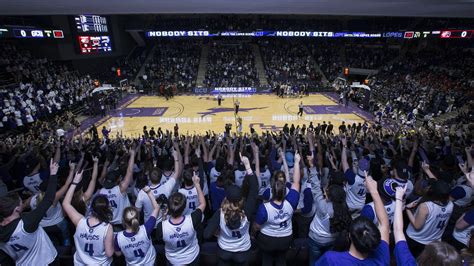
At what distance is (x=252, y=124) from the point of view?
838 inches

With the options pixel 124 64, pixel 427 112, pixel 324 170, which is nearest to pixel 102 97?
pixel 124 64

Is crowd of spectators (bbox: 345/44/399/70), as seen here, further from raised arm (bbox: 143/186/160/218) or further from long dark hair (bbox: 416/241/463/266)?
long dark hair (bbox: 416/241/463/266)

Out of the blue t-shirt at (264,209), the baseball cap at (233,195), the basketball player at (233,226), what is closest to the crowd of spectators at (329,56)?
the blue t-shirt at (264,209)

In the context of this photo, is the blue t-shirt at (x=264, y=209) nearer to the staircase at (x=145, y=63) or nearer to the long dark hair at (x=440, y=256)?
the long dark hair at (x=440, y=256)

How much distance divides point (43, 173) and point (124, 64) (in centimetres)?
3383

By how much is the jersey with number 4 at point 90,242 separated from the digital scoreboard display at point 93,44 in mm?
28319

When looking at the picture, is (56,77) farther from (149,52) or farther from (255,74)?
(255,74)

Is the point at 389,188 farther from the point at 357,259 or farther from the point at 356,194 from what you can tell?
the point at 357,259

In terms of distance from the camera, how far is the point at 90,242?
345 cm

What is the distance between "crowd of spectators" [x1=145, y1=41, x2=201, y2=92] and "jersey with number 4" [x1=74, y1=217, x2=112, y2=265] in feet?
95.9

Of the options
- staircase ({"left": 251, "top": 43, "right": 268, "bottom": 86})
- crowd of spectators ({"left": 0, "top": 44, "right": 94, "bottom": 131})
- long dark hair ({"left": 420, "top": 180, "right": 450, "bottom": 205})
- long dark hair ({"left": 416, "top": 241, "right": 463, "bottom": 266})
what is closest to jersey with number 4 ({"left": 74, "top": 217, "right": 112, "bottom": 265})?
long dark hair ({"left": 416, "top": 241, "right": 463, "bottom": 266})

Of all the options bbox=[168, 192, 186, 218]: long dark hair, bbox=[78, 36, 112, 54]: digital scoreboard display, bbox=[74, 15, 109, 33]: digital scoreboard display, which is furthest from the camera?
bbox=[78, 36, 112, 54]: digital scoreboard display

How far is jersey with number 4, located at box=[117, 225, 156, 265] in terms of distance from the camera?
3.48 meters

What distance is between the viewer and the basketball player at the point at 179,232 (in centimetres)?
354
